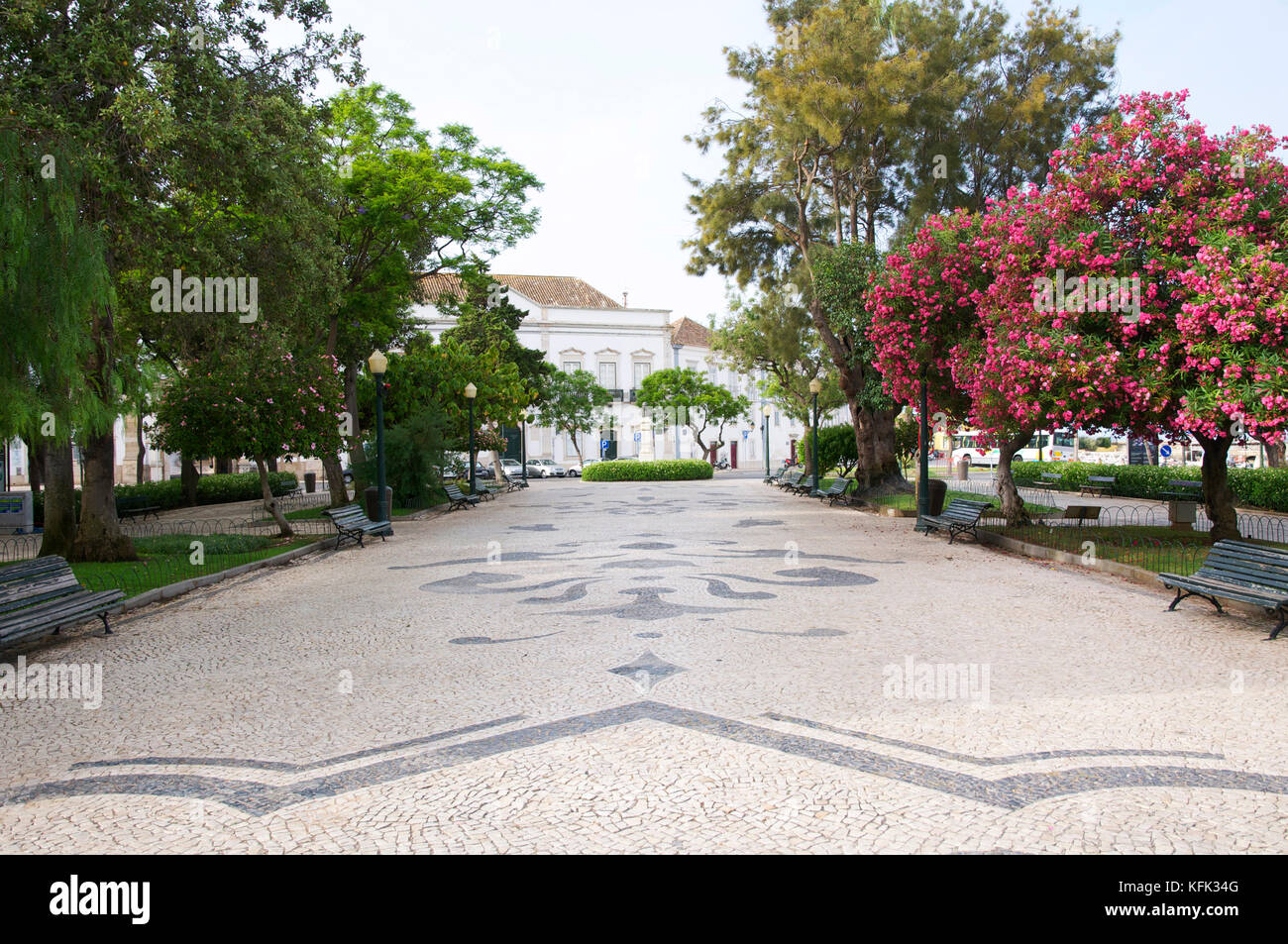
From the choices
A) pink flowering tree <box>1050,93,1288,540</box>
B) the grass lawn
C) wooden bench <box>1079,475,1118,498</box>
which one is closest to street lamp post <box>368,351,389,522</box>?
the grass lawn

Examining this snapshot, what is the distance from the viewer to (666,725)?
196 inches

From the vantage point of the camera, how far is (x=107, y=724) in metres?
5.24

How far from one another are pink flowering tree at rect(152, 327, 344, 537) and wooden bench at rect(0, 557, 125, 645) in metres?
6.49

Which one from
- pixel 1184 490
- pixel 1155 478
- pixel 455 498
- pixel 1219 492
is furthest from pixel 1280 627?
pixel 455 498

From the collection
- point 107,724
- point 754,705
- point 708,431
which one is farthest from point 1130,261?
point 708,431

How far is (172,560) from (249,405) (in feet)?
10.0

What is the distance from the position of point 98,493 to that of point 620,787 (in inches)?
476

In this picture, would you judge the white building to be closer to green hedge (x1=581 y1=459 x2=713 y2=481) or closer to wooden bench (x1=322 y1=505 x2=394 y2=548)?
green hedge (x1=581 y1=459 x2=713 y2=481)

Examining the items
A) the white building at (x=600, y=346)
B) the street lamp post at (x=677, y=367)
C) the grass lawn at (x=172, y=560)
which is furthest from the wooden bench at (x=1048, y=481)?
the street lamp post at (x=677, y=367)

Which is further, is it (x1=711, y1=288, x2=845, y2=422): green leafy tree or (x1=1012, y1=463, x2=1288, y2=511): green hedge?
(x1=711, y1=288, x2=845, y2=422): green leafy tree

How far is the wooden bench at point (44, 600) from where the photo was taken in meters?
7.00

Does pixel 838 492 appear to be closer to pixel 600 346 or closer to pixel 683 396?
pixel 683 396

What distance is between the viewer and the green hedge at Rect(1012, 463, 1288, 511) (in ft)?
61.5

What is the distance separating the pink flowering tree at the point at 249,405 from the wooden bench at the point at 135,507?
295 inches
